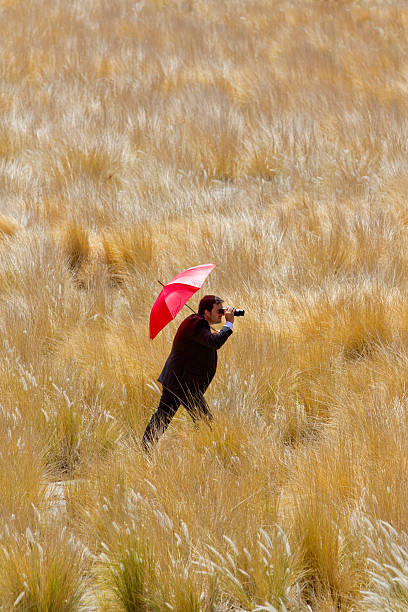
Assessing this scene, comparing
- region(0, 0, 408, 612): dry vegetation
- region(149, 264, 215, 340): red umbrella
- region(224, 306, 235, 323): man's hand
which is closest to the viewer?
region(0, 0, 408, 612): dry vegetation

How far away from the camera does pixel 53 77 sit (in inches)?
340

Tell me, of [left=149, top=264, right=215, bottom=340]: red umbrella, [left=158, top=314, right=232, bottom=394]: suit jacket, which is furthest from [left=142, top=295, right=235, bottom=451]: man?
[left=149, top=264, right=215, bottom=340]: red umbrella

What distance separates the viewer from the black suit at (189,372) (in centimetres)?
283

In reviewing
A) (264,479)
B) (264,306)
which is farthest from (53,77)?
(264,479)

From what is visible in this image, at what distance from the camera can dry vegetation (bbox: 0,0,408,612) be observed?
2.09 m

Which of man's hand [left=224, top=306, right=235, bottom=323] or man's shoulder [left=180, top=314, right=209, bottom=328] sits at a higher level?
man's hand [left=224, top=306, right=235, bottom=323]

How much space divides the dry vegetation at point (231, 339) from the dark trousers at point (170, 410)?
66 millimetres

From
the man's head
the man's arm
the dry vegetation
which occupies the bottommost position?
the dry vegetation

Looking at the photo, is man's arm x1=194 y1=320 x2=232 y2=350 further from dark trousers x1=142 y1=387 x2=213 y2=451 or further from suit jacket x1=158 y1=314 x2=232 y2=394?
dark trousers x1=142 y1=387 x2=213 y2=451

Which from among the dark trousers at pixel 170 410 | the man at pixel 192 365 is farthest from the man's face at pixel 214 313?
the dark trousers at pixel 170 410

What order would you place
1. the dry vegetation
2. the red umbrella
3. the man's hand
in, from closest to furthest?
the dry vegetation → the red umbrella → the man's hand

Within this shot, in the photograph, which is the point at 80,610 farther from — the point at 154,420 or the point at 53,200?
the point at 53,200

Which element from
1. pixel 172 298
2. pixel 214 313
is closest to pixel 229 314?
pixel 214 313

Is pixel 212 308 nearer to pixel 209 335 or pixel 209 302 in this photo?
pixel 209 302
